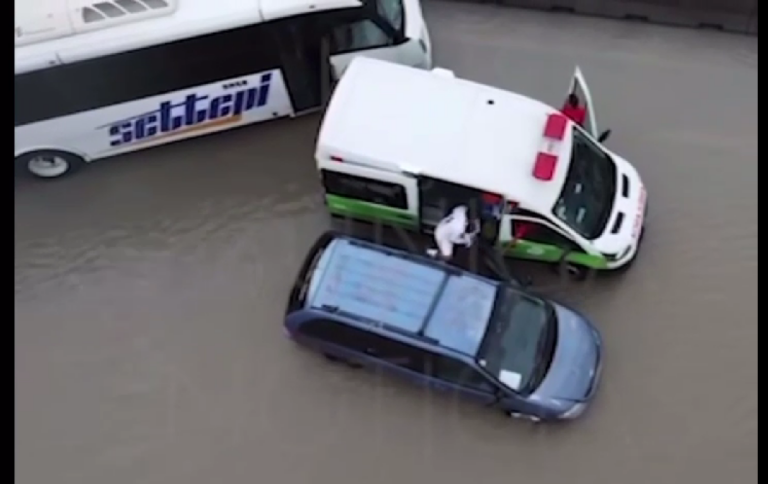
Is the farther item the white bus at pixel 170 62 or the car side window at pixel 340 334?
the white bus at pixel 170 62

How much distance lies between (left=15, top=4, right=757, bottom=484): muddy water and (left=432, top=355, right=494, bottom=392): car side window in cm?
39

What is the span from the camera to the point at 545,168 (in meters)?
8.29

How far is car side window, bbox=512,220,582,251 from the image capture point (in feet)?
27.9

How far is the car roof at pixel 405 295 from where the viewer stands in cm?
806

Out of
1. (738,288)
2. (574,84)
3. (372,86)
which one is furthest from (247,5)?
(738,288)

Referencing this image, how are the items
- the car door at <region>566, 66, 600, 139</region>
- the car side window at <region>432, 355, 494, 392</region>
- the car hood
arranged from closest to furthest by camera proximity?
the car side window at <region>432, 355, 494, 392</region>
the car hood
the car door at <region>566, 66, 600, 139</region>

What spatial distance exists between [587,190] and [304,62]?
257cm

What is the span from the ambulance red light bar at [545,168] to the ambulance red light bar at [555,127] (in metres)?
0.20

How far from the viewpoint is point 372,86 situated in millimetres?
8523

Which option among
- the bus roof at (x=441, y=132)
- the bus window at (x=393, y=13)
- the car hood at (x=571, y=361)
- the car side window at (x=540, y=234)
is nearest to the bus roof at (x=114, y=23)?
the bus window at (x=393, y=13)

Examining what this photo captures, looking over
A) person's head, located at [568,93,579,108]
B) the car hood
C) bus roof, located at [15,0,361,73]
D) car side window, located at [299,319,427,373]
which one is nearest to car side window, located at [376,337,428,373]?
car side window, located at [299,319,427,373]

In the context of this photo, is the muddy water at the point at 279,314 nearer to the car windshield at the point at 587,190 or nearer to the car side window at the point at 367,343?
the car side window at the point at 367,343

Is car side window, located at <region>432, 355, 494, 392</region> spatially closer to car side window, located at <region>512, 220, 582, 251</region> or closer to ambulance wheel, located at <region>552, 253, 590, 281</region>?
car side window, located at <region>512, 220, 582, 251</region>

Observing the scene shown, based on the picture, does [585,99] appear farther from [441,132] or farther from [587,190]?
[441,132]
